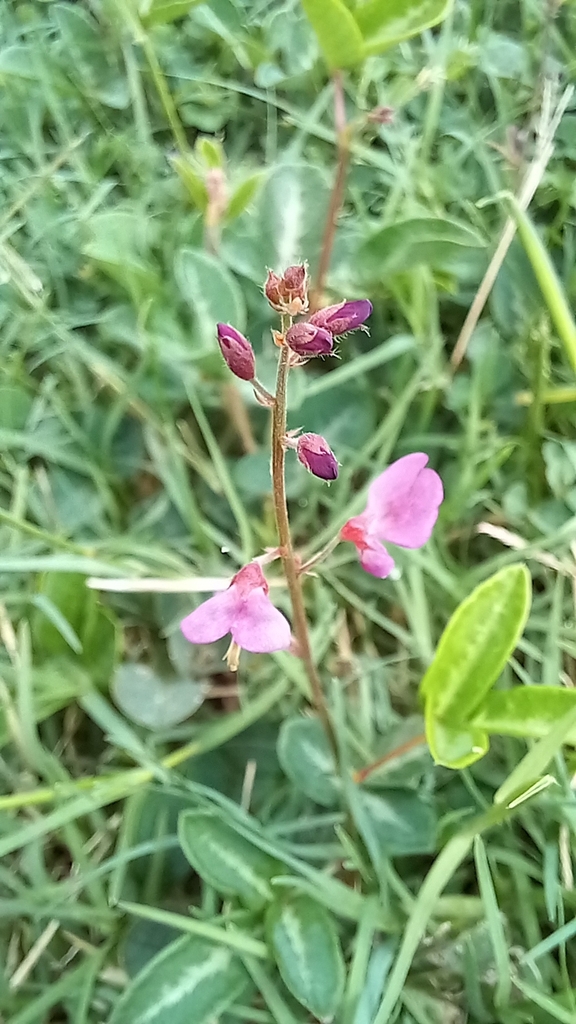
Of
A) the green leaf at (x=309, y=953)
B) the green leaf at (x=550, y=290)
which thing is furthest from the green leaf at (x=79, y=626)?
the green leaf at (x=550, y=290)

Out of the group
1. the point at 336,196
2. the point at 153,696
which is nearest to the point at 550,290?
the point at 336,196

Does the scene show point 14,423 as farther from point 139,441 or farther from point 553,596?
point 553,596

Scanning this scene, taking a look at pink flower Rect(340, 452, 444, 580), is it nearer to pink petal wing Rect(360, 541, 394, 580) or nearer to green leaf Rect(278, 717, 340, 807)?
pink petal wing Rect(360, 541, 394, 580)

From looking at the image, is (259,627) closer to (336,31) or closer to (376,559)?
(376,559)

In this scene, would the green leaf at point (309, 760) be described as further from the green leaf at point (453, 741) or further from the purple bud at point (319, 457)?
the purple bud at point (319, 457)

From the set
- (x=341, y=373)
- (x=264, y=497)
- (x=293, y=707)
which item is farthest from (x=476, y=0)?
(x=293, y=707)
